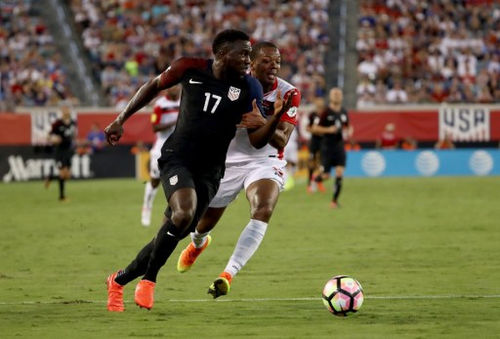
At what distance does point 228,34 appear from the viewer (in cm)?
890

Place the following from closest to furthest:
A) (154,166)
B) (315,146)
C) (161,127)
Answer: (161,127)
(154,166)
(315,146)

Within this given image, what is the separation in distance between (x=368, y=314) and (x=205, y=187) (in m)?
1.67

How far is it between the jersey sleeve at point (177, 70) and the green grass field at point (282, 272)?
6.21 ft

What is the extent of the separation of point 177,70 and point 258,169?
1.79m

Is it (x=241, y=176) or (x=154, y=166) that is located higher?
(x=241, y=176)

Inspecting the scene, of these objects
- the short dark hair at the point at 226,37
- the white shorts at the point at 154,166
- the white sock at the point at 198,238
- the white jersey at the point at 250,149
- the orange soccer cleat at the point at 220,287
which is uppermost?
the short dark hair at the point at 226,37

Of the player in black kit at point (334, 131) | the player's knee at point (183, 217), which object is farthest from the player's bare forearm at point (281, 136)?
the player in black kit at point (334, 131)

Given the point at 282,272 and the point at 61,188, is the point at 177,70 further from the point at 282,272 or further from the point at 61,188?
the point at 61,188

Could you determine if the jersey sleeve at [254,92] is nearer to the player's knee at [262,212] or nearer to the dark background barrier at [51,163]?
the player's knee at [262,212]

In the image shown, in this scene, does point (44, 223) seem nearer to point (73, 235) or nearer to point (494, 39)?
point (73, 235)

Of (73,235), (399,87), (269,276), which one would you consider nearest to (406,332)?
(269,276)

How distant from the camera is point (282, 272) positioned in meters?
11.9

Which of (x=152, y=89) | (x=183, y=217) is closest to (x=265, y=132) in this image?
(x=152, y=89)

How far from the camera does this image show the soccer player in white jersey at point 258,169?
984 centimetres
